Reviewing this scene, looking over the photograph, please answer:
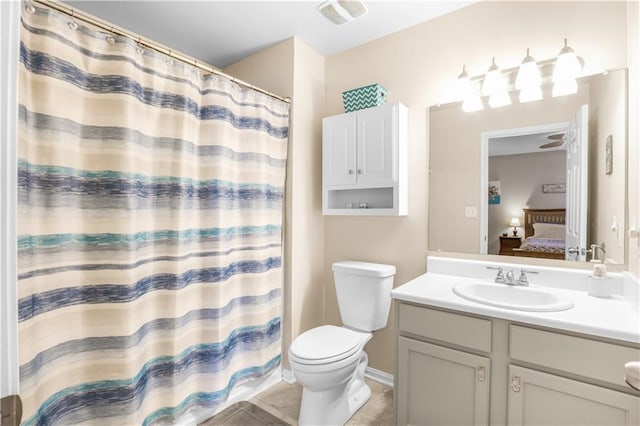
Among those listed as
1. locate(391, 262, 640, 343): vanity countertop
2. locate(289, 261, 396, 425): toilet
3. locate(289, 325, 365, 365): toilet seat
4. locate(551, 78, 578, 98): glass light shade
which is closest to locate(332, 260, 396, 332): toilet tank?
locate(289, 261, 396, 425): toilet

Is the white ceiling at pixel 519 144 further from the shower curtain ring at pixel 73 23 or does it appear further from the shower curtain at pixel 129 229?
the shower curtain ring at pixel 73 23

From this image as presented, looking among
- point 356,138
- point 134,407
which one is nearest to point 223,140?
point 356,138

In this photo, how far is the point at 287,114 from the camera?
2.22 metres

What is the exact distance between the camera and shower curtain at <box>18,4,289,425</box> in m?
1.18

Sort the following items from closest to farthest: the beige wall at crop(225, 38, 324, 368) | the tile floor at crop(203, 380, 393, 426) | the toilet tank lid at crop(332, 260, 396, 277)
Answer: the tile floor at crop(203, 380, 393, 426) < the toilet tank lid at crop(332, 260, 396, 277) < the beige wall at crop(225, 38, 324, 368)

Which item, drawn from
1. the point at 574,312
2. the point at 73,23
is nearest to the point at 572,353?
the point at 574,312

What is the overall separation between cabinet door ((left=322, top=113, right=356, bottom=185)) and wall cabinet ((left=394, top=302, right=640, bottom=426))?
993mm

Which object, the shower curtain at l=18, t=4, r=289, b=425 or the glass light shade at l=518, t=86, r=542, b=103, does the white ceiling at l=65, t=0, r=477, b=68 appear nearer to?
the shower curtain at l=18, t=4, r=289, b=425

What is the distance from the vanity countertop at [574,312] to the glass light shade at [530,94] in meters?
1.00

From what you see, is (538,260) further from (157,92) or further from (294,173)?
(157,92)

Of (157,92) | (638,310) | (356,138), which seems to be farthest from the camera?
(356,138)

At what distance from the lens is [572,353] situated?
1141 mm

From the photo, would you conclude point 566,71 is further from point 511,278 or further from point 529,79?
point 511,278

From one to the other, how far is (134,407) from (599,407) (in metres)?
1.87
